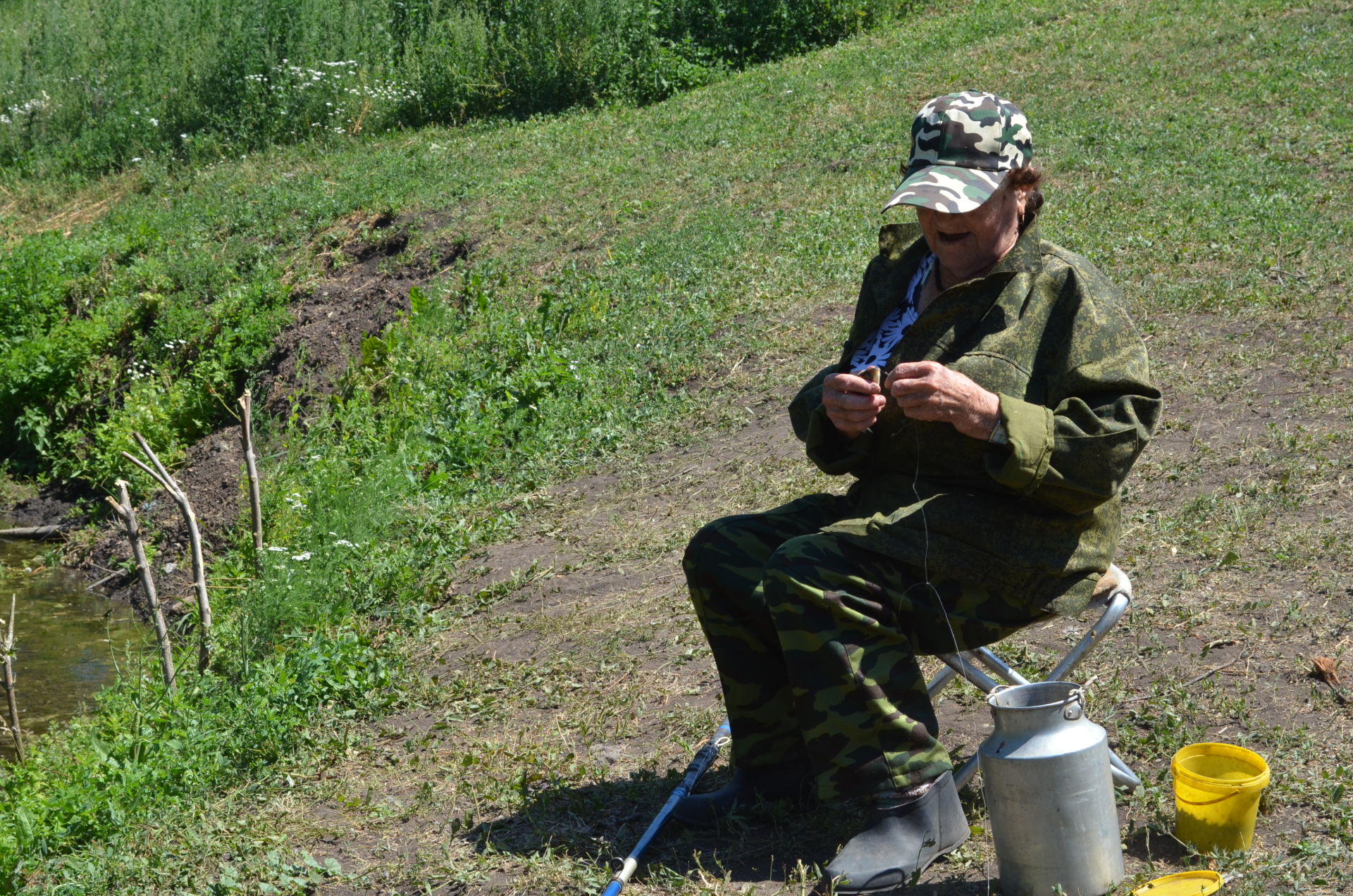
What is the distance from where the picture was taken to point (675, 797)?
10.8 feet

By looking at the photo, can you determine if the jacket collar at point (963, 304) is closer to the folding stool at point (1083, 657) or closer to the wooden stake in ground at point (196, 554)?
the folding stool at point (1083, 657)

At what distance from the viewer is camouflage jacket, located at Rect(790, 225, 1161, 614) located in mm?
2662

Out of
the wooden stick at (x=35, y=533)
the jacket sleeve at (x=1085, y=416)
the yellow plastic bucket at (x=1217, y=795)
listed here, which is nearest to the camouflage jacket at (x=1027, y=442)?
the jacket sleeve at (x=1085, y=416)

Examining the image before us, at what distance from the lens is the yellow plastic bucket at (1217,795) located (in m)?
2.77

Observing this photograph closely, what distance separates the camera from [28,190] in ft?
47.6

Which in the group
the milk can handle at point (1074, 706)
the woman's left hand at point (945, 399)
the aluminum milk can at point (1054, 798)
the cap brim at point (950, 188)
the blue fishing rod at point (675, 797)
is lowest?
the blue fishing rod at point (675, 797)

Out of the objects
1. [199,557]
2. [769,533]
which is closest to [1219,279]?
[769,533]

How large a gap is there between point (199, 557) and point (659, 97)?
1073cm

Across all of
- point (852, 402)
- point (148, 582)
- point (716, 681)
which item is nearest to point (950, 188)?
point (852, 402)

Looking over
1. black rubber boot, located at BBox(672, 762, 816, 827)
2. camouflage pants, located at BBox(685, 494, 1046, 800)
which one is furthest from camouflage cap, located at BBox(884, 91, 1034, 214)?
black rubber boot, located at BBox(672, 762, 816, 827)

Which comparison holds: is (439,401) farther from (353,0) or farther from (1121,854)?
(353,0)

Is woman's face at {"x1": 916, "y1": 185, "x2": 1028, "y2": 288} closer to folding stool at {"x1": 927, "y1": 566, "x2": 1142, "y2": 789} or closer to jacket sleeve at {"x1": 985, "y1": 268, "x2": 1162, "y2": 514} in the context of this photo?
jacket sleeve at {"x1": 985, "y1": 268, "x2": 1162, "y2": 514}

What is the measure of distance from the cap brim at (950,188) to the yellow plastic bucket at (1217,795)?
1.32 meters

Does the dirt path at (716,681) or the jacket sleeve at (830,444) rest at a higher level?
the jacket sleeve at (830,444)
